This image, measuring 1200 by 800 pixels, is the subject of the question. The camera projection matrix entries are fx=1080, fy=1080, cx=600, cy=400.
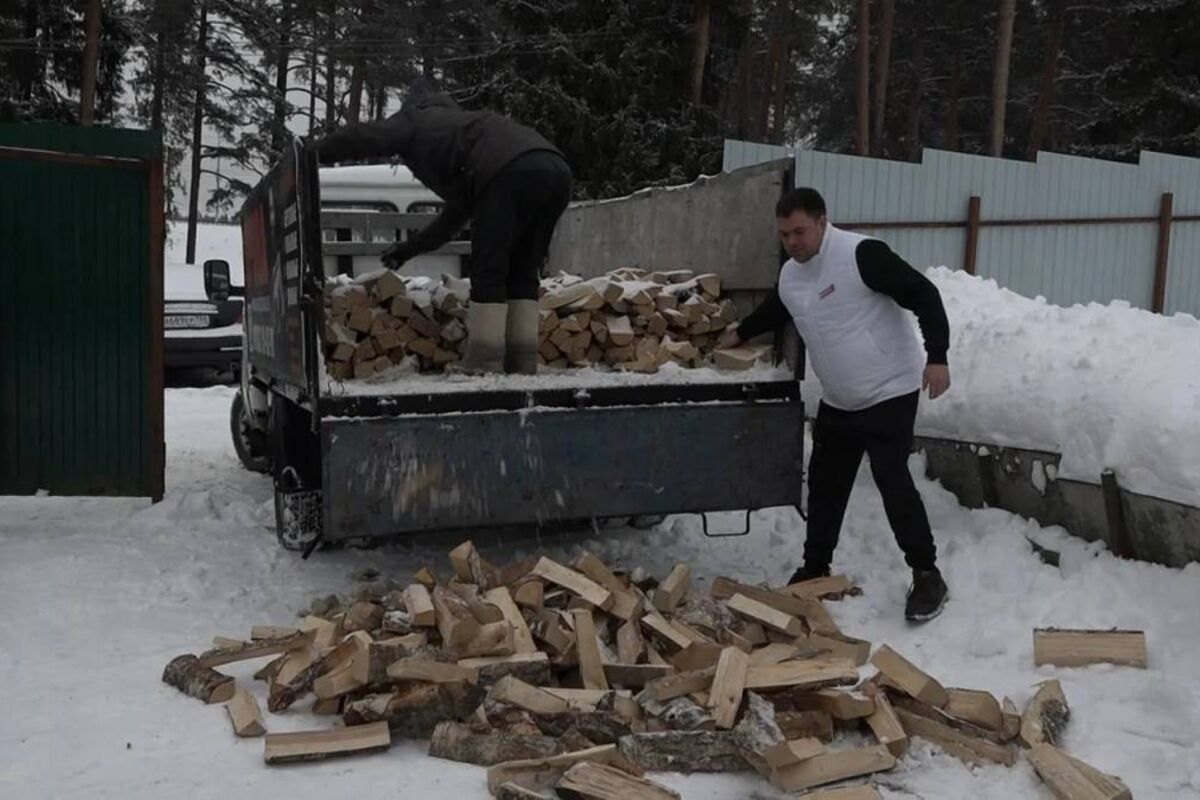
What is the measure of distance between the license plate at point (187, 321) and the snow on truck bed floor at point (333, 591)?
14.4 ft

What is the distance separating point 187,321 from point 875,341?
8.42 m

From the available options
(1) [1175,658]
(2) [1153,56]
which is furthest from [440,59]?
(1) [1175,658]

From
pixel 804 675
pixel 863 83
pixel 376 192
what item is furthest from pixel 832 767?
pixel 863 83

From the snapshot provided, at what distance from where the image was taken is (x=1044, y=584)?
4672 mm

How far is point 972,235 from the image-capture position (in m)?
13.0

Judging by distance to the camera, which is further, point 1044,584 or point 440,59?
point 440,59

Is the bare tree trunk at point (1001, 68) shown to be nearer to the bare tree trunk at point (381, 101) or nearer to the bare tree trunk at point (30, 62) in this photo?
the bare tree trunk at point (381, 101)

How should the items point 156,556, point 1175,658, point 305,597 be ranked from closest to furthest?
1. point 1175,658
2. point 305,597
3. point 156,556

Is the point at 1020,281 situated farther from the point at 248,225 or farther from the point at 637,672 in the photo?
the point at 637,672

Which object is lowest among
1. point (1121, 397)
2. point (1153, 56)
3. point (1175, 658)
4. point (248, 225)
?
point (1175, 658)

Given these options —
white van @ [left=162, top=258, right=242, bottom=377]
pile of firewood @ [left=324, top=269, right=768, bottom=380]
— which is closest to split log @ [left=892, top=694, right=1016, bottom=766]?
pile of firewood @ [left=324, top=269, right=768, bottom=380]

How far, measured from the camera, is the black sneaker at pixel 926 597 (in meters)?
4.57

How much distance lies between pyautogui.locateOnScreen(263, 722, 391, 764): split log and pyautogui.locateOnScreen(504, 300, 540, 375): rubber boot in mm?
1978

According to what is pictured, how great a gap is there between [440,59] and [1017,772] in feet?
91.5
